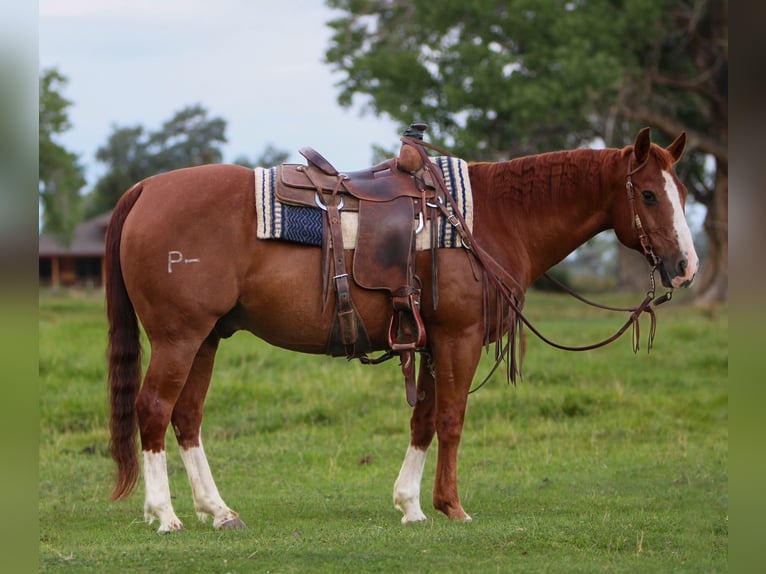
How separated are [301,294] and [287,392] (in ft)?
18.0

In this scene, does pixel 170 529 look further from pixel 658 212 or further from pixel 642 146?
pixel 642 146

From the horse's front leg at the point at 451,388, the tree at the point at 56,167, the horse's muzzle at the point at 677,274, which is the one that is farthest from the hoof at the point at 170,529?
the tree at the point at 56,167

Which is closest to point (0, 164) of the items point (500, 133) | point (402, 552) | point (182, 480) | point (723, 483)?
point (402, 552)

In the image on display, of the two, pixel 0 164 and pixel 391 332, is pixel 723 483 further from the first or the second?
pixel 0 164

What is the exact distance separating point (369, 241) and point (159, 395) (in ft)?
5.09

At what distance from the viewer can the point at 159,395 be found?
5.41 metres

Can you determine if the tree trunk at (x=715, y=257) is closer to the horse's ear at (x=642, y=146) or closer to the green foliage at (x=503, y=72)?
the green foliage at (x=503, y=72)

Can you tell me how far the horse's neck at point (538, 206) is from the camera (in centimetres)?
605

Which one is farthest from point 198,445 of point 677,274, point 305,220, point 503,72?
point 503,72

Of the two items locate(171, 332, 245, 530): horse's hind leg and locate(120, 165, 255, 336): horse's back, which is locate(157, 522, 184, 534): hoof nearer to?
locate(171, 332, 245, 530): horse's hind leg

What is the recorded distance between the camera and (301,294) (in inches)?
221

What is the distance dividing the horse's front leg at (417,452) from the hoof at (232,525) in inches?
39.8

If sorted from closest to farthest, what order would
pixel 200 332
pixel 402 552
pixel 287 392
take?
pixel 402 552 → pixel 200 332 → pixel 287 392

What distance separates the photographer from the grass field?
16.1 feet
